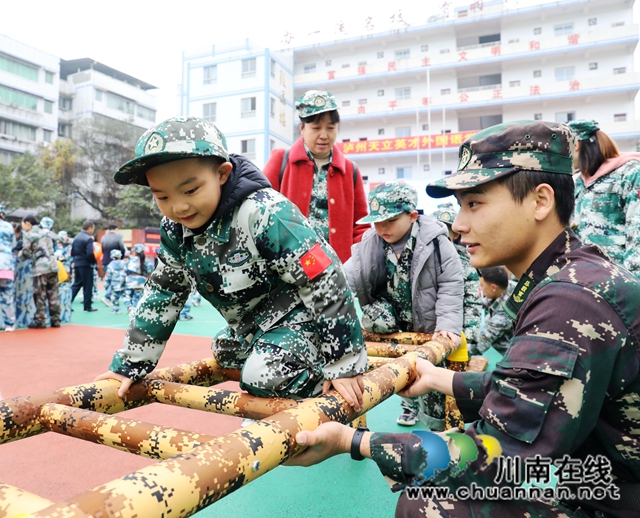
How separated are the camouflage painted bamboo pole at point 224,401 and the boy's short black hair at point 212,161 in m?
0.69

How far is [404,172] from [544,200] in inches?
1029

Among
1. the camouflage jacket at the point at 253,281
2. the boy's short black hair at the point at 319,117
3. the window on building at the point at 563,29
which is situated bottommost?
the camouflage jacket at the point at 253,281

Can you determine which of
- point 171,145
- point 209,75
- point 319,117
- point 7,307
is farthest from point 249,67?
point 171,145

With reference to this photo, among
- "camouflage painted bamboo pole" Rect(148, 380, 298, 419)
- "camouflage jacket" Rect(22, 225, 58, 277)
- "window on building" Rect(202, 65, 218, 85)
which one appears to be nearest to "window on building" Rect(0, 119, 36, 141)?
"window on building" Rect(202, 65, 218, 85)

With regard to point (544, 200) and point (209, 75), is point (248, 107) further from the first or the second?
point (544, 200)

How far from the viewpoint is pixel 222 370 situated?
1.91 metres

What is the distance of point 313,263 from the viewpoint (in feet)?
4.66

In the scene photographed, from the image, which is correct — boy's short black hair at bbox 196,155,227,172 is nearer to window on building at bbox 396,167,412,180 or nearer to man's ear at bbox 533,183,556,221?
man's ear at bbox 533,183,556,221

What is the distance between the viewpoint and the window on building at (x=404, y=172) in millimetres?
26375

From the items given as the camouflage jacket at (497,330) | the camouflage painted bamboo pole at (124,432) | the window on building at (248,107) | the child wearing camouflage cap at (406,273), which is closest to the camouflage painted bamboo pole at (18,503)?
the camouflage painted bamboo pole at (124,432)

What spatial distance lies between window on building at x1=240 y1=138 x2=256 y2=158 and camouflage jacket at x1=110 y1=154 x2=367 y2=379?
2488 centimetres

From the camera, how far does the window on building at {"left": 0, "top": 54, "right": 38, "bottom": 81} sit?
2909cm

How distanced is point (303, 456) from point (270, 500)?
941mm

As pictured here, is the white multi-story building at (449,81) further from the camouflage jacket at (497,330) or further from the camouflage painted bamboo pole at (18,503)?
the camouflage painted bamboo pole at (18,503)
